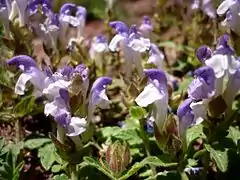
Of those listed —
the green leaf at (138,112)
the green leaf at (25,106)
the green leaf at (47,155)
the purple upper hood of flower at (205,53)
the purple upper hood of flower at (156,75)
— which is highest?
the purple upper hood of flower at (205,53)

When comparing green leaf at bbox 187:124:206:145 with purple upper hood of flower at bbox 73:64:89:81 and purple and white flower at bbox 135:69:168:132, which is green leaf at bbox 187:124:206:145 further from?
purple upper hood of flower at bbox 73:64:89:81

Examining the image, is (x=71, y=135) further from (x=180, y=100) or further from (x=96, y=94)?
(x=180, y=100)

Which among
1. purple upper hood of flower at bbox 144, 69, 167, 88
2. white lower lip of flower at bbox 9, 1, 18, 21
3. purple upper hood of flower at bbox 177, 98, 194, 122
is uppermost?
purple upper hood of flower at bbox 144, 69, 167, 88

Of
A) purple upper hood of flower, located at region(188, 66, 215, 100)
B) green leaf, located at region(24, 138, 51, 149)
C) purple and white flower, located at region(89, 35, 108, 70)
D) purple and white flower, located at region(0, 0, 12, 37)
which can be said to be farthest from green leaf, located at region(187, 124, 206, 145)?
purple and white flower, located at region(0, 0, 12, 37)

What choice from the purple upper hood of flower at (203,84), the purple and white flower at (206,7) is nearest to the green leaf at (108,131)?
the purple upper hood of flower at (203,84)

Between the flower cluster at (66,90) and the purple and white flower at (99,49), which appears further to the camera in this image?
the purple and white flower at (99,49)

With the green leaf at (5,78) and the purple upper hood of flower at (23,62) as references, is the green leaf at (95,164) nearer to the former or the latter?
the purple upper hood of flower at (23,62)
